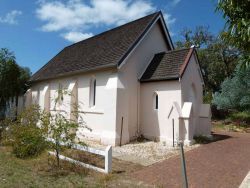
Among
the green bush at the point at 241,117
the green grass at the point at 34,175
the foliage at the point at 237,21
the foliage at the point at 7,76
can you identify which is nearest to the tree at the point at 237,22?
the foliage at the point at 237,21

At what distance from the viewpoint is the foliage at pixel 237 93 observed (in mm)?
29203

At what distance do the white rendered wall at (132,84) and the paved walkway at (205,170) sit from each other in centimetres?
477

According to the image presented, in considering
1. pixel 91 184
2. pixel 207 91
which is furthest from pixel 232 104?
pixel 91 184

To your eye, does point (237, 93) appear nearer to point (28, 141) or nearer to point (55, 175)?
point (28, 141)

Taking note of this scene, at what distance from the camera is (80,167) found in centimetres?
1107

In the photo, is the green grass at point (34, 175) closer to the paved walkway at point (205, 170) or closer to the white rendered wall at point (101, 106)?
the paved walkway at point (205, 170)

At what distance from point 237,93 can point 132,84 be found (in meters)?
16.3

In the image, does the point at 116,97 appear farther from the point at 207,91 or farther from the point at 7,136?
the point at 207,91

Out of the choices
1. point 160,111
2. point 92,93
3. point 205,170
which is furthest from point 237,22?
point 92,93

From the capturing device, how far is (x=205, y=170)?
1091 centimetres

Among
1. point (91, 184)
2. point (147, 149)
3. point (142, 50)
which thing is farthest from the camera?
point (142, 50)

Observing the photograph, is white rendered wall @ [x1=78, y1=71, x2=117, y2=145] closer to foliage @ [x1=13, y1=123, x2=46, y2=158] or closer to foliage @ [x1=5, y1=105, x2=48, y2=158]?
foliage @ [x1=5, y1=105, x2=48, y2=158]

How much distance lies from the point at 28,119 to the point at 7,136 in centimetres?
228

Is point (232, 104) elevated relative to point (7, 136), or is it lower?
elevated
